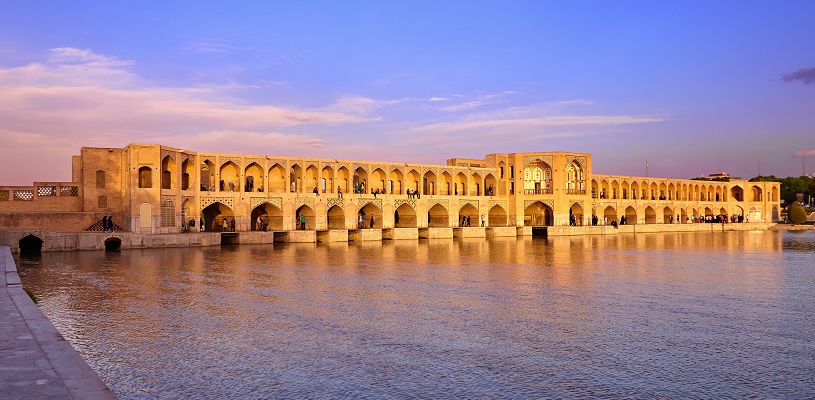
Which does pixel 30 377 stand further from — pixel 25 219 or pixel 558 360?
pixel 25 219

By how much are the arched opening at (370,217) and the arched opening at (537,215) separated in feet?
40.9

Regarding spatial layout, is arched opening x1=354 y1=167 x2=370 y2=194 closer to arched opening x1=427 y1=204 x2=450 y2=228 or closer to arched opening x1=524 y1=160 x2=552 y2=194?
arched opening x1=427 y1=204 x2=450 y2=228

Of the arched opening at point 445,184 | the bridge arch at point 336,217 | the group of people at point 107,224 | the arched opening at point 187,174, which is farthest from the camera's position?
the arched opening at point 445,184

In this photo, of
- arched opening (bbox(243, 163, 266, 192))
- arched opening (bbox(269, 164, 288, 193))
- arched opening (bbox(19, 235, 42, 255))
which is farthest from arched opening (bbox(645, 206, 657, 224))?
arched opening (bbox(19, 235, 42, 255))

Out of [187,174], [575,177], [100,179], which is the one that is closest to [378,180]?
[187,174]

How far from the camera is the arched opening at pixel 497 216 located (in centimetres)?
4456

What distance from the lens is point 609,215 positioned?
1972 inches

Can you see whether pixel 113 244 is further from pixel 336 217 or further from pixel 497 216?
pixel 497 216

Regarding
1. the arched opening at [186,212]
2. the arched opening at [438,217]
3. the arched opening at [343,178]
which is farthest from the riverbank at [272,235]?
the arched opening at [343,178]

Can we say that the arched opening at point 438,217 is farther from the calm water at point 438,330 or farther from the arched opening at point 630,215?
the calm water at point 438,330

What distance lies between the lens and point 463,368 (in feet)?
23.9

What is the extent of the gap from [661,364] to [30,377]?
628 cm

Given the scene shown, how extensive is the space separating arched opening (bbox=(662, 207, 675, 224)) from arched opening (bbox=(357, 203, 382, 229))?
28.0 meters

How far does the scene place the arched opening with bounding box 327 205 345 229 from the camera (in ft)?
119
